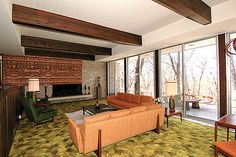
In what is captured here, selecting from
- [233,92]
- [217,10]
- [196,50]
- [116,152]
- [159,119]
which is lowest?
[116,152]

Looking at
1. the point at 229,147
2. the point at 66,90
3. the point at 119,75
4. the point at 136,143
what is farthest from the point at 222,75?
the point at 66,90

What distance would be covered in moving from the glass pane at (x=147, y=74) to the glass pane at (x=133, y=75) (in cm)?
32

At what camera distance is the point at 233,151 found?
6.11ft

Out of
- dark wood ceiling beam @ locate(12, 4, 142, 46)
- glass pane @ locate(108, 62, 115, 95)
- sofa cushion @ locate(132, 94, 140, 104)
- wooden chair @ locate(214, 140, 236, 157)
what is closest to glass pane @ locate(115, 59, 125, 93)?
glass pane @ locate(108, 62, 115, 95)

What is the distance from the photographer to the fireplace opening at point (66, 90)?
804 cm

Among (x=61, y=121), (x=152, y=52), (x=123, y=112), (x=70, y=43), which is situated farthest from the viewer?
(x=152, y=52)

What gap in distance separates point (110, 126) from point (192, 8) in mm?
2814

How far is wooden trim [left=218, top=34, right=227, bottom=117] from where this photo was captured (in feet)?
13.1

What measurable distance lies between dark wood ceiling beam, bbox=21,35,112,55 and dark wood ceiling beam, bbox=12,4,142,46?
7.39 feet

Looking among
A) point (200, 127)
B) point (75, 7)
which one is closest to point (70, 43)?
point (75, 7)

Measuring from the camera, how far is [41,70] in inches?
295

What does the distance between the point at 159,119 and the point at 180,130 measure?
77 cm

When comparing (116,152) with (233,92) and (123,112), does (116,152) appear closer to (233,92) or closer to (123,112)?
(123,112)

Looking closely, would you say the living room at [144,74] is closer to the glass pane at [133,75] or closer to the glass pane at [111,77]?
the glass pane at [133,75]
